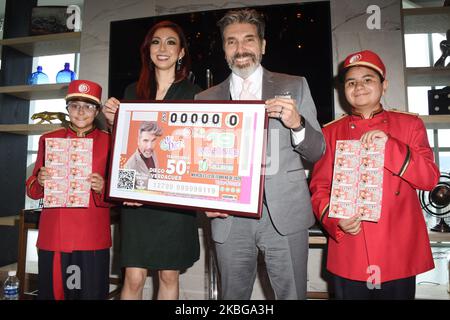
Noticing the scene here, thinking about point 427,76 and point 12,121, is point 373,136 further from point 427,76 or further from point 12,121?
point 12,121

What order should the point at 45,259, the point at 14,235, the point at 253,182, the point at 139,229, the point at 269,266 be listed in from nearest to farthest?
the point at 253,182, the point at 269,266, the point at 139,229, the point at 45,259, the point at 14,235

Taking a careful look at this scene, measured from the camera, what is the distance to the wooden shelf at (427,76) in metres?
2.23

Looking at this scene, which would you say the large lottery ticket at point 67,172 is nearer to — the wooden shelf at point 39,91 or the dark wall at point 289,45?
the dark wall at point 289,45

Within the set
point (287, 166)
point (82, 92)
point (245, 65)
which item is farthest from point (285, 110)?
point (82, 92)

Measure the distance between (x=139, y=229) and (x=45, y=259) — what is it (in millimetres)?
600

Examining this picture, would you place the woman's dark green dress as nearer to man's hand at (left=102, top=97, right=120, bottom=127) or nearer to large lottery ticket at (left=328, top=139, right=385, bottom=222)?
man's hand at (left=102, top=97, right=120, bottom=127)

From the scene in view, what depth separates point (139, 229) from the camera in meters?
1.49

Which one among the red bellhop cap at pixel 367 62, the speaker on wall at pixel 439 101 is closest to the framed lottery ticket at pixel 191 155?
the red bellhop cap at pixel 367 62

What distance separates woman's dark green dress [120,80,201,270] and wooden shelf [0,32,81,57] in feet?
7.20

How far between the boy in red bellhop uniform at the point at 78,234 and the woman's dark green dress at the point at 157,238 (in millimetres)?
240

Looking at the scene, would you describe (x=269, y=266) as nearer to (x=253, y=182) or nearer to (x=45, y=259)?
(x=253, y=182)

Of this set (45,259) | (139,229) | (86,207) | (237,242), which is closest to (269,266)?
(237,242)

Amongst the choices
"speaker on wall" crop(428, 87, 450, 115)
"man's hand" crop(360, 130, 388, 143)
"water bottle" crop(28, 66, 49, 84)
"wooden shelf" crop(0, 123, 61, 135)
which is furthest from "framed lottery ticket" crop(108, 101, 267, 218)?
"water bottle" crop(28, 66, 49, 84)

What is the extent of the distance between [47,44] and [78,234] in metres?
2.30
